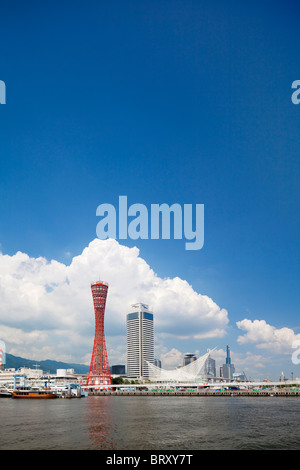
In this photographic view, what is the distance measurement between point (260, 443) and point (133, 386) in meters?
132

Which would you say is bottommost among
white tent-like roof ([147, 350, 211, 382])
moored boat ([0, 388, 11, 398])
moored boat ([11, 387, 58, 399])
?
white tent-like roof ([147, 350, 211, 382])

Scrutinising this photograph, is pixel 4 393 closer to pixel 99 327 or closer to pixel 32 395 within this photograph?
pixel 32 395

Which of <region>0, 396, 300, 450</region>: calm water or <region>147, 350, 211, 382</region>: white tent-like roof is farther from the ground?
<region>0, 396, 300, 450</region>: calm water

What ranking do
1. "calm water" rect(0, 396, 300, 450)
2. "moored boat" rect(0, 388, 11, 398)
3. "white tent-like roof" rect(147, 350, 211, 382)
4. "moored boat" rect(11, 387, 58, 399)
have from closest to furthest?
"calm water" rect(0, 396, 300, 450)
"moored boat" rect(11, 387, 58, 399)
"moored boat" rect(0, 388, 11, 398)
"white tent-like roof" rect(147, 350, 211, 382)

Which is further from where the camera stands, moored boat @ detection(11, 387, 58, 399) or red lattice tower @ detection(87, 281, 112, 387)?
red lattice tower @ detection(87, 281, 112, 387)

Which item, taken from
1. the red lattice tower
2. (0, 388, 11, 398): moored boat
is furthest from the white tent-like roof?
(0, 388, 11, 398): moored boat

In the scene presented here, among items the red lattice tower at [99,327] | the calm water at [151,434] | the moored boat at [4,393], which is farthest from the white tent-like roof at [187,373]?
the calm water at [151,434]

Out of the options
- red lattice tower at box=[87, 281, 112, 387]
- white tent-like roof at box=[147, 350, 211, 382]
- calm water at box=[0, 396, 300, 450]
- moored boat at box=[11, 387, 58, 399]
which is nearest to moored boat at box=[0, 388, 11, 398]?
moored boat at box=[11, 387, 58, 399]

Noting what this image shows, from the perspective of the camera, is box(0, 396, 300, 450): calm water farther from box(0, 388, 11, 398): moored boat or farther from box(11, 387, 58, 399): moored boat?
box(0, 388, 11, 398): moored boat

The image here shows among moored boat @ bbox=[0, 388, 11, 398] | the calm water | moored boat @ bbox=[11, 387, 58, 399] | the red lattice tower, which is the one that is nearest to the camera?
the calm water

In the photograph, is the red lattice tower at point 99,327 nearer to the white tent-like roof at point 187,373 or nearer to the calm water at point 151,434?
the white tent-like roof at point 187,373

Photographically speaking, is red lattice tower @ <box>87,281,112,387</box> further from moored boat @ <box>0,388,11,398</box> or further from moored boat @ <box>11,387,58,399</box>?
moored boat @ <box>0,388,11,398</box>
